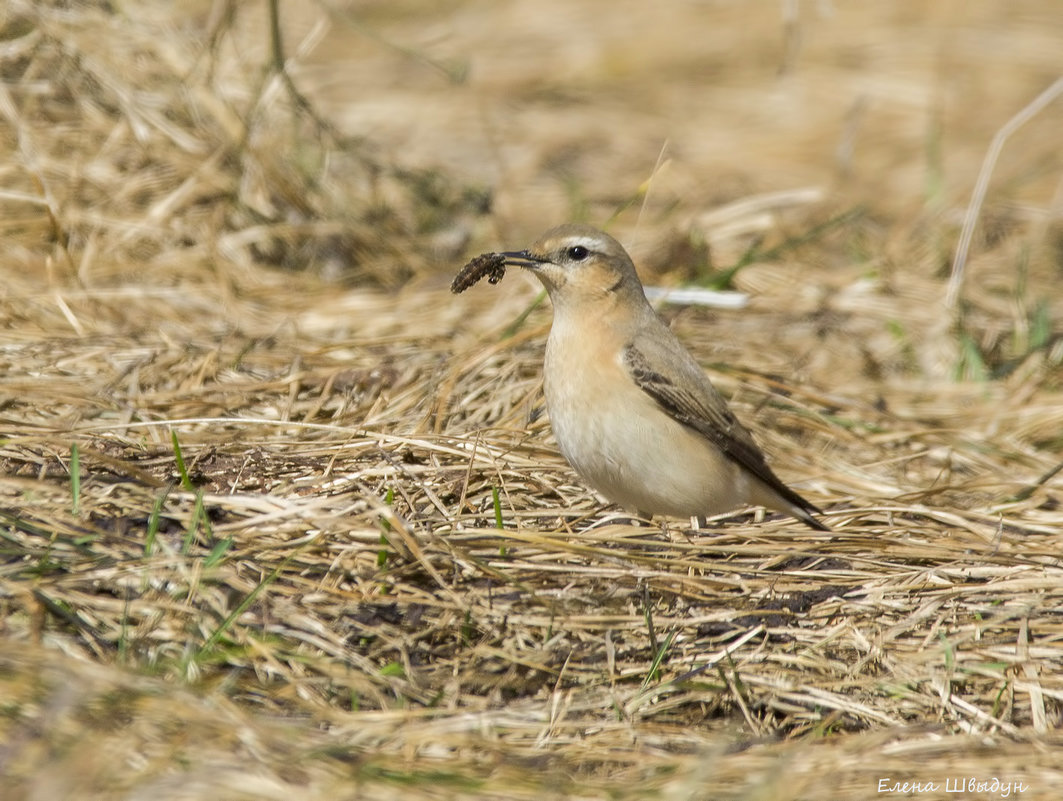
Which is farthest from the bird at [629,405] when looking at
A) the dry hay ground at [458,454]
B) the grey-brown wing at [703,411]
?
the dry hay ground at [458,454]

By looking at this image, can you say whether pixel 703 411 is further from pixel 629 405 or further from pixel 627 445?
pixel 627 445

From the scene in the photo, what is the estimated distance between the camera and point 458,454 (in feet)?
18.3

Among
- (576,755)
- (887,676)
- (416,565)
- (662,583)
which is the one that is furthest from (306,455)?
(887,676)

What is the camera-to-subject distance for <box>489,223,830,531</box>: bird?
5.50m

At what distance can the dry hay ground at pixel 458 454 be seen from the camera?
12.5ft

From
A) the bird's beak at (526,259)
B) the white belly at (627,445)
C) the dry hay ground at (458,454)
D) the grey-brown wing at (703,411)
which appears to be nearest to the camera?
the dry hay ground at (458,454)

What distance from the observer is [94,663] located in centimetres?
367

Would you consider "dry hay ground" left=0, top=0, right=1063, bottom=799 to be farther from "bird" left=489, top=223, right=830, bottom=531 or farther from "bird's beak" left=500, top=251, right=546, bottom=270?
"bird's beak" left=500, top=251, right=546, bottom=270

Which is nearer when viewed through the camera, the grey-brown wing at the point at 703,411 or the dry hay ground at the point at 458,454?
the dry hay ground at the point at 458,454

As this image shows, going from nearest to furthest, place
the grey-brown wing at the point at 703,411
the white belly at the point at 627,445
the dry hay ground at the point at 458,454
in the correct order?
the dry hay ground at the point at 458,454 < the white belly at the point at 627,445 < the grey-brown wing at the point at 703,411

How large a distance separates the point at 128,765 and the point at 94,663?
0.46 meters

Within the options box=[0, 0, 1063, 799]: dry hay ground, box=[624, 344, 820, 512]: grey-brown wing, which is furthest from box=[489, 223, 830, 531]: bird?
box=[0, 0, 1063, 799]: dry hay ground

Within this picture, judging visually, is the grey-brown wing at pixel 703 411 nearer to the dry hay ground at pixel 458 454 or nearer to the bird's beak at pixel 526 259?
the dry hay ground at pixel 458 454

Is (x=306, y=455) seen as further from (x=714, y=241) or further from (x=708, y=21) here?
(x=708, y=21)
